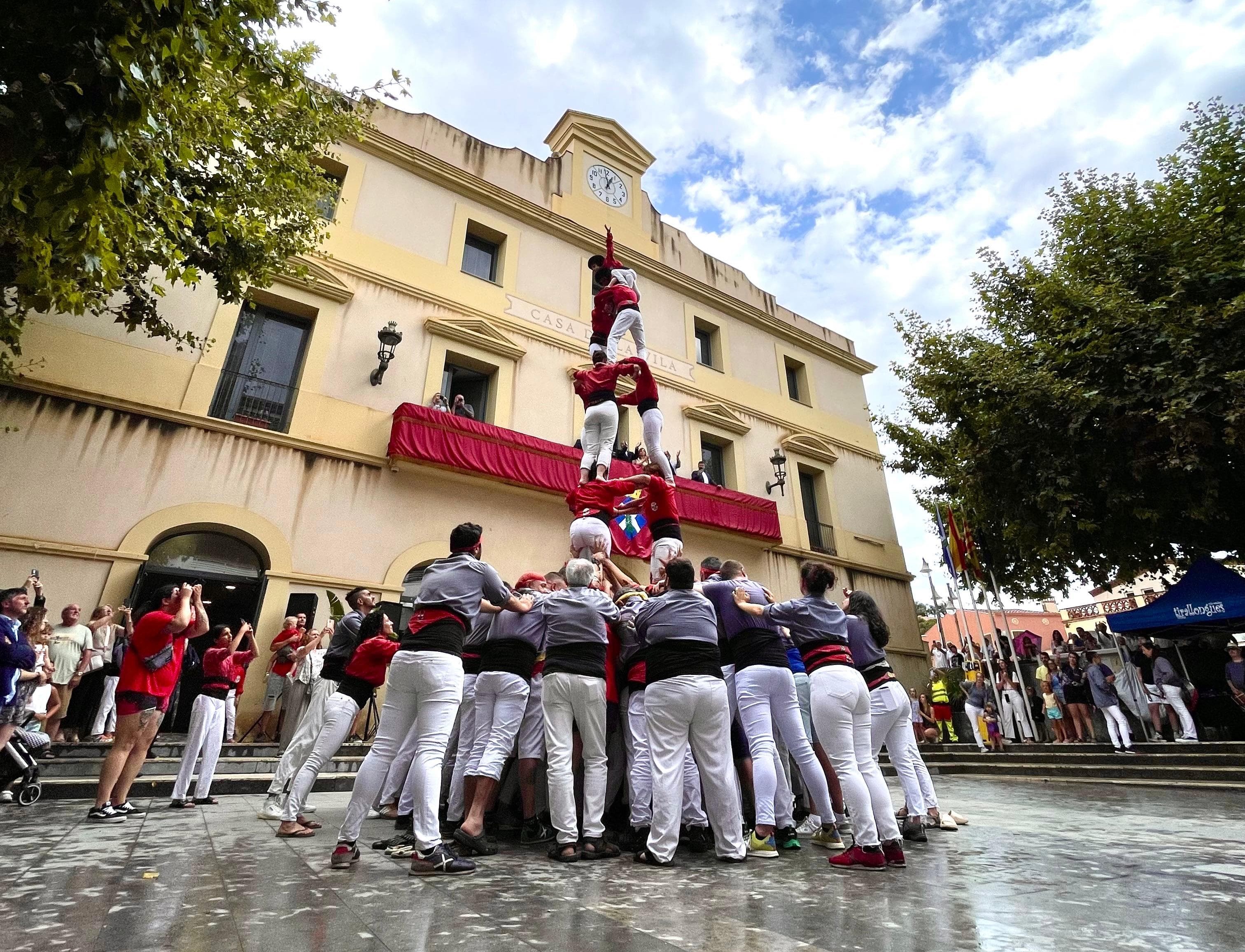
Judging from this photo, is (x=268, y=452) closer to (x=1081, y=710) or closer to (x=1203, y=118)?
(x=1081, y=710)

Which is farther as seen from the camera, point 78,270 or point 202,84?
point 202,84

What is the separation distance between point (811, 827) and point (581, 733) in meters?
2.58

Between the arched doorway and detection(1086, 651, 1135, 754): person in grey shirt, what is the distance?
14547mm

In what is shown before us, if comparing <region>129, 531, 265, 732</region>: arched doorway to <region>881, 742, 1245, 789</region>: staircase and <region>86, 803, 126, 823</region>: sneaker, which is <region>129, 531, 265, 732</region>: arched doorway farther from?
<region>881, 742, 1245, 789</region>: staircase

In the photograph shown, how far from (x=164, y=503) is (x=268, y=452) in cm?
174

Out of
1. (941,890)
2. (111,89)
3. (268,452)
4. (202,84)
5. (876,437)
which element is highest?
(876,437)

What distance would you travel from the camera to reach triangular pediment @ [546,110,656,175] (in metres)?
18.8

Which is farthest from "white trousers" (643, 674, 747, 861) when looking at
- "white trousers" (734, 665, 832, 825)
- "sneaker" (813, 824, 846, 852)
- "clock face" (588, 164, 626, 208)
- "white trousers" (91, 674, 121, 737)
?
"clock face" (588, 164, 626, 208)

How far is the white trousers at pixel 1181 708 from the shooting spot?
10758 mm

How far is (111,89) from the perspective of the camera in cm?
351

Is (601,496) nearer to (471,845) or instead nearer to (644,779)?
Result: (644,779)

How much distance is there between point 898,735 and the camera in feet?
15.9

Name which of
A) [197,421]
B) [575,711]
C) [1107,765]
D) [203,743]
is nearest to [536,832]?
[575,711]

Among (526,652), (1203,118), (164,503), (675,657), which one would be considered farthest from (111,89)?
(1203,118)
